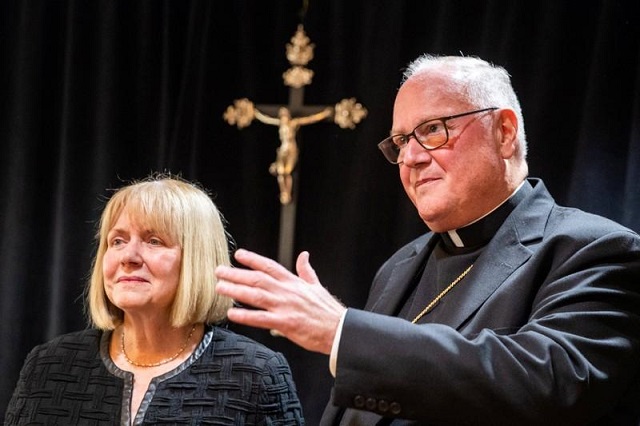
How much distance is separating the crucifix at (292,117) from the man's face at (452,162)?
4.66 feet

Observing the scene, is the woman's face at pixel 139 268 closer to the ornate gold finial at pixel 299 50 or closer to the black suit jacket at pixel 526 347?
the black suit jacket at pixel 526 347

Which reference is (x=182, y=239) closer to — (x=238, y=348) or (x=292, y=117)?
(x=238, y=348)

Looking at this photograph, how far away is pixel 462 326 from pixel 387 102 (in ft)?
5.94

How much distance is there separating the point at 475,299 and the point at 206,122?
2.16 metres

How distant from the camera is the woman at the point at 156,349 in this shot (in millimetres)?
2400

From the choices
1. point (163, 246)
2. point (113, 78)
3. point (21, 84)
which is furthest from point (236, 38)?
point (163, 246)

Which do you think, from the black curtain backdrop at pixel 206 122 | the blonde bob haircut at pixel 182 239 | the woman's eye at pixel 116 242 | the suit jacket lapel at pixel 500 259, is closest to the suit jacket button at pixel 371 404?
the suit jacket lapel at pixel 500 259

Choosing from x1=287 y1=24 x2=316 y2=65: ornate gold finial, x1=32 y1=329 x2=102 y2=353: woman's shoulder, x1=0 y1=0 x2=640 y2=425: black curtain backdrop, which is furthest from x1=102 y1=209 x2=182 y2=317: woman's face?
x1=287 y1=24 x2=316 y2=65: ornate gold finial

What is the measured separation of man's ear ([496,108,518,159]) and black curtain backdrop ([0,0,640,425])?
1156 millimetres

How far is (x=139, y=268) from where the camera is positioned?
249 cm

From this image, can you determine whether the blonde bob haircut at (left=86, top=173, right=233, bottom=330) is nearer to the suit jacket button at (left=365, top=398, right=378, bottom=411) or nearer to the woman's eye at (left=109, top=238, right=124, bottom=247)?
the woman's eye at (left=109, top=238, right=124, bottom=247)

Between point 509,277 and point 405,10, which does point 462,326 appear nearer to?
point 509,277

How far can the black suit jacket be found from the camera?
56.6 inches

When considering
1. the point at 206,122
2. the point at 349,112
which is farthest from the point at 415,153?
the point at 206,122
